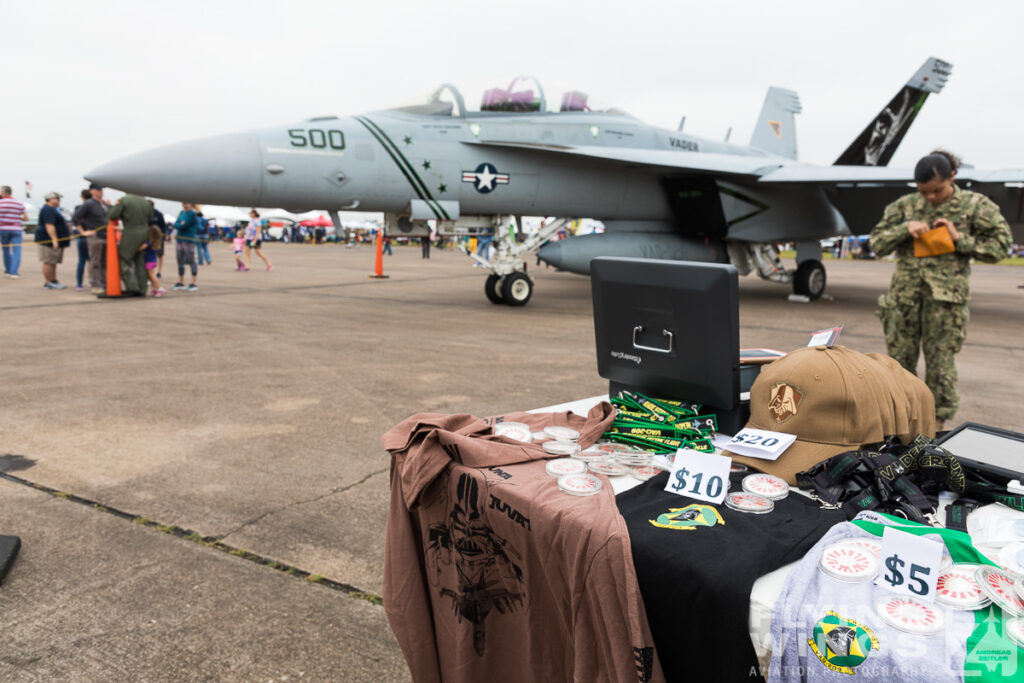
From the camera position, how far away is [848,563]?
120cm

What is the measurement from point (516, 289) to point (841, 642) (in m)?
9.47

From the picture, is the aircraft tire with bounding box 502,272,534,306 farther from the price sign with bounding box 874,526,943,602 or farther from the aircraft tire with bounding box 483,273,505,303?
the price sign with bounding box 874,526,943,602

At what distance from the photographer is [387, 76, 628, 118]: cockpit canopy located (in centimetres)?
899

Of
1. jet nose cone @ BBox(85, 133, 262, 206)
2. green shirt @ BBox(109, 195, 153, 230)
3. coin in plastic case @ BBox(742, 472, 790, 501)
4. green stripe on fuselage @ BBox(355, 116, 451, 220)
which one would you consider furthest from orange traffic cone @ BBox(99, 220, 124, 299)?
coin in plastic case @ BBox(742, 472, 790, 501)

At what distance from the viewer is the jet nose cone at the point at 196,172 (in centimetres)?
721

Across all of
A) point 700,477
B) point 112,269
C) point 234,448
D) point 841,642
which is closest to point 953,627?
point 841,642

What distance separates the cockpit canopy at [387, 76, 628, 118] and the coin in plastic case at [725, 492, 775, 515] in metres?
8.33

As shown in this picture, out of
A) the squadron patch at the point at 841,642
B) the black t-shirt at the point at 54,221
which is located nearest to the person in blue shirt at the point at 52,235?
the black t-shirt at the point at 54,221

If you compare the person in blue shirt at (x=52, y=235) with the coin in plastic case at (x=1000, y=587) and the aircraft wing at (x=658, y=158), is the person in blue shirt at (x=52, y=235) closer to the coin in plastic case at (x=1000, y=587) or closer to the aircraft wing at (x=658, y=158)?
the aircraft wing at (x=658, y=158)

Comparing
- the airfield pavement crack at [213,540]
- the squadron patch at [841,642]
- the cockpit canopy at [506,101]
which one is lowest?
the airfield pavement crack at [213,540]

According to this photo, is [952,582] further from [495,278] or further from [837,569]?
[495,278]

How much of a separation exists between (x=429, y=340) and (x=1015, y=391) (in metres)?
5.46

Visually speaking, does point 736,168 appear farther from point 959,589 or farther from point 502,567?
point 959,589

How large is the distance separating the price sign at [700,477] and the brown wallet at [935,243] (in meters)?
3.04
